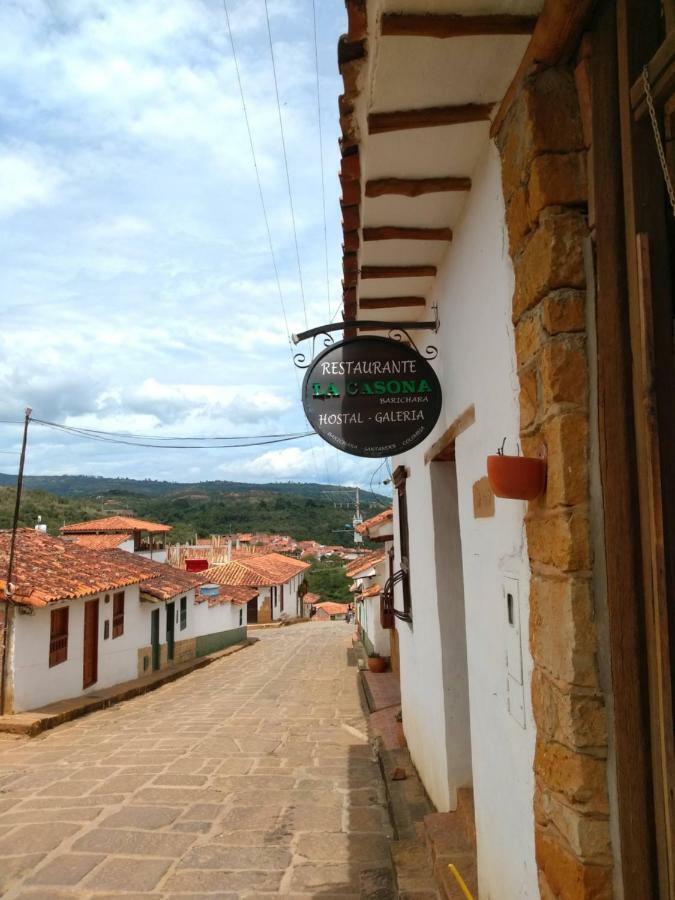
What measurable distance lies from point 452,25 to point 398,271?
2.02 m

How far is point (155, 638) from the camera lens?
1914 centimetres

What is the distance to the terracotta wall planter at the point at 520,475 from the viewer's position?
213 cm

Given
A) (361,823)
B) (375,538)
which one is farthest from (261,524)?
(361,823)

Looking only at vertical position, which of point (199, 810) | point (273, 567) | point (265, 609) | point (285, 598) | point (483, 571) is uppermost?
point (483, 571)

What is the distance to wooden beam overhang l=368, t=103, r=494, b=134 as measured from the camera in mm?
2607

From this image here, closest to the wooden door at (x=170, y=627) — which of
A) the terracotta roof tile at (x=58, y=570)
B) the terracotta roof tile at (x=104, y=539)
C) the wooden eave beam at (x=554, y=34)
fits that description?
the terracotta roof tile at (x=58, y=570)

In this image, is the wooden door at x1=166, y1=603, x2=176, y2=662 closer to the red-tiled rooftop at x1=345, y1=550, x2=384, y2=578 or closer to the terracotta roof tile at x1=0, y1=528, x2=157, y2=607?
the terracotta roof tile at x1=0, y1=528, x2=157, y2=607

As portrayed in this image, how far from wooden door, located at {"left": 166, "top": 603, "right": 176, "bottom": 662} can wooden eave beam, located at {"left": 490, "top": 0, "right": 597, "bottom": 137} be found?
19.9 metres

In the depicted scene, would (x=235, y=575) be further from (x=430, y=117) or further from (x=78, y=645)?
(x=430, y=117)

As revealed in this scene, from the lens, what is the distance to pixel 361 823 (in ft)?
16.9

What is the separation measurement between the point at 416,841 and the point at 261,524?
295 feet

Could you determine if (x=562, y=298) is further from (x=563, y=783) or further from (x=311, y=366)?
(x=311, y=366)

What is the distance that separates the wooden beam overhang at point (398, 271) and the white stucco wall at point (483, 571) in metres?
0.13

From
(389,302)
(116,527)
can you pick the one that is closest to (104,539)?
(116,527)
